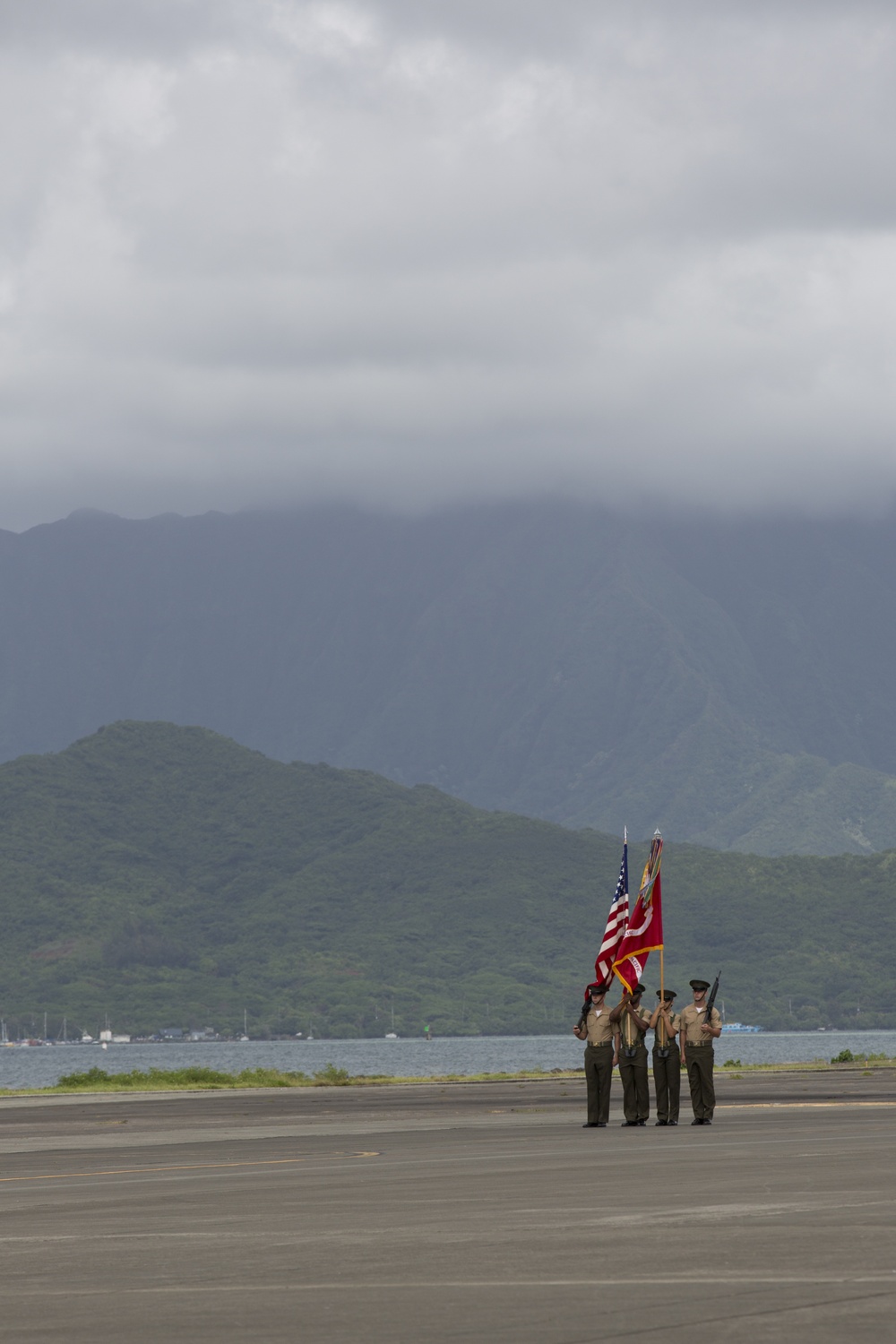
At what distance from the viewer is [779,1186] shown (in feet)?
75.6

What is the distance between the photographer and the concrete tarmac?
13484mm

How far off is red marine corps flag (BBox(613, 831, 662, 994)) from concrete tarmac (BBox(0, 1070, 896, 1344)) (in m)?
4.89

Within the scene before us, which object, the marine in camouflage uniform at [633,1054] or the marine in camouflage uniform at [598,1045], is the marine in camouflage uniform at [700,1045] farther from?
the marine in camouflage uniform at [598,1045]

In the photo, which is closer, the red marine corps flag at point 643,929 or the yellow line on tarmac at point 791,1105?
the red marine corps flag at point 643,929

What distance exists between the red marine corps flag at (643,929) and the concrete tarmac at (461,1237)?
4886mm

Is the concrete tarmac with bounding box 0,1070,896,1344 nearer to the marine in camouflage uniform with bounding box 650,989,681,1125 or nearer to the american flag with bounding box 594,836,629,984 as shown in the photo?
the marine in camouflage uniform with bounding box 650,989,681,1125

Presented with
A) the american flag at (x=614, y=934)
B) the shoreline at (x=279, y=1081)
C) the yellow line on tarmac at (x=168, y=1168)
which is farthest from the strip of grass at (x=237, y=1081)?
the yellow line on tarmac at (x=168, y=1168)

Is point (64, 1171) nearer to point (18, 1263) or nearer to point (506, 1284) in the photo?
point (18, 1263)

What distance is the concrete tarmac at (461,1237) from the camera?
13.5 m

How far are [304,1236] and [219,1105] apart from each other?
40.1 meters

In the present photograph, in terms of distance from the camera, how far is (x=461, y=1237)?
18.5m

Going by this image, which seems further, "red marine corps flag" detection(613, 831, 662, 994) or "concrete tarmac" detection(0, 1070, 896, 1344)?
"red marine corps flag" detection(613, 831, 662, 994)

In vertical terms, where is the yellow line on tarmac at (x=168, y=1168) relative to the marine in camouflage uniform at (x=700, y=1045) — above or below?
below

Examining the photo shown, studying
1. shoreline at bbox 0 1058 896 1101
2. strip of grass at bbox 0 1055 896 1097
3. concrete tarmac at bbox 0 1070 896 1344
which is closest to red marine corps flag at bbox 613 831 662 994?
concrete tarmac at bbox 0 1070 896 1344
